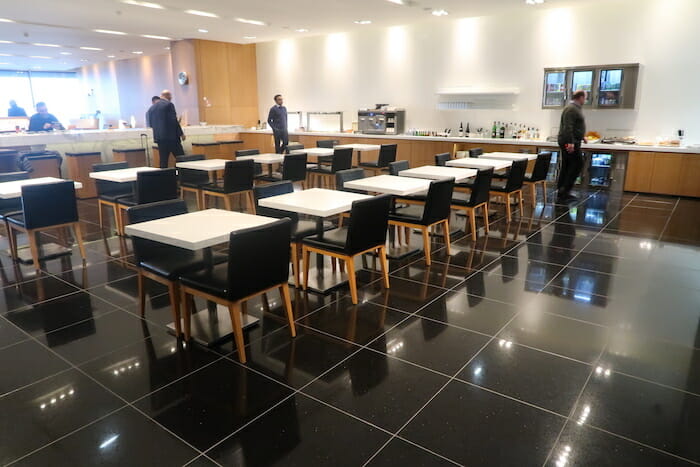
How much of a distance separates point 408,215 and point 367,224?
1.09 meters

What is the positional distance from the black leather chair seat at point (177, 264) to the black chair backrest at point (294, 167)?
3703 mm

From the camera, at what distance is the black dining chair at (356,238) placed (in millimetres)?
3598

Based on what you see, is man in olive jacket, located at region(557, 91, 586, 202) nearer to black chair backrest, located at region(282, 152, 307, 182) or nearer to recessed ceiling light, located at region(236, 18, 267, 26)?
black chair backrest, located at region(282, 152, 307, 182)

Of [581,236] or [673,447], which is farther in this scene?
[581,236]

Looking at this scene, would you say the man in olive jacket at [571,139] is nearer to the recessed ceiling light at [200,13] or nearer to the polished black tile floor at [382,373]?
the polished black tile floor at [382,373]

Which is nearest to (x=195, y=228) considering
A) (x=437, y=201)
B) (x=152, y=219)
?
(x=152, y=219)

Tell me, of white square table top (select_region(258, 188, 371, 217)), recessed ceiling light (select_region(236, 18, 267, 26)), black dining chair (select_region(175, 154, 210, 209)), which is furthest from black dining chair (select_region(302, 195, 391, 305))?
recessed ceiling light (select_region(236, 18, 267, 26))

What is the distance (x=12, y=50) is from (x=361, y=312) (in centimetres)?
1532

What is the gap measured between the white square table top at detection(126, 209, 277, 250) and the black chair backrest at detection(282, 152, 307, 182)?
11.4 ft

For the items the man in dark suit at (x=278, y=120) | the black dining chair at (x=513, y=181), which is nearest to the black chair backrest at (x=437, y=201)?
the black dining chair at (x=513, y=181)

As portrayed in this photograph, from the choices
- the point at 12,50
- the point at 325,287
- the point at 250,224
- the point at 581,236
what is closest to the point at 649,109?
the point at 581,236

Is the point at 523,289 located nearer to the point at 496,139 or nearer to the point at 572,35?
the point at 496,139

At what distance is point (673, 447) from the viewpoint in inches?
85.4

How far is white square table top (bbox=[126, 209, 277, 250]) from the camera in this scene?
286 centimetres
